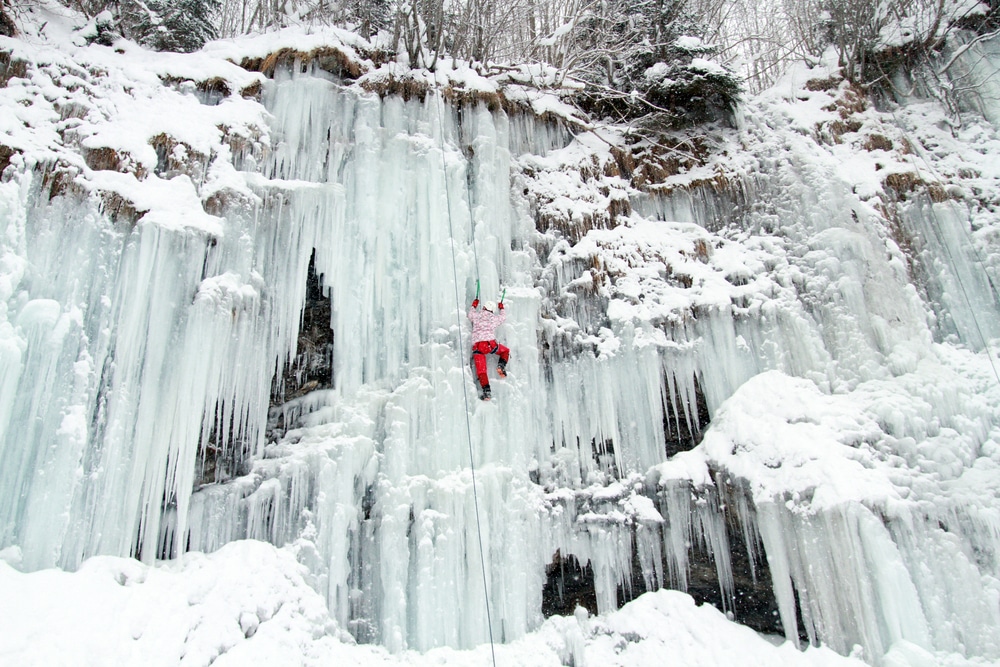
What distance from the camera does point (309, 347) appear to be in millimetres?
7094

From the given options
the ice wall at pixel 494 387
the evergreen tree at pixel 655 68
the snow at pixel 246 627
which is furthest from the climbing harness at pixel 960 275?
the snow at pixel 246 627

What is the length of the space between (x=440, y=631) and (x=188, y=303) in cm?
401

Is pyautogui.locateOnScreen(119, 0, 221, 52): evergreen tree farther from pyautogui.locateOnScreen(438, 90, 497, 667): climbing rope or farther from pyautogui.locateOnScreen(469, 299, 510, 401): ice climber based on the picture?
pyautogui.locateOnScreen(469, 299, 510, 401): ice climber

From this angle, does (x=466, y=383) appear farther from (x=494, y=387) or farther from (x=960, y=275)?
(x=960, y=275)

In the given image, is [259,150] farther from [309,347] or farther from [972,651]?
[972,651]

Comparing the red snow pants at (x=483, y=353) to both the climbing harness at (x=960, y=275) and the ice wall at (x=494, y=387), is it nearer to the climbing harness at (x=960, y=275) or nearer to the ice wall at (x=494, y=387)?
the ice wall at (x=494, y=387)

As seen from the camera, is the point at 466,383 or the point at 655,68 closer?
the point at 466,383

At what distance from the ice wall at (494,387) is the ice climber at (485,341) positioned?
187mm

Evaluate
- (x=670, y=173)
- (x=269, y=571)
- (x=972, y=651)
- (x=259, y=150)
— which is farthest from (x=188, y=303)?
(x=972, y=651)

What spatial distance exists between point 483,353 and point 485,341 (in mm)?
136

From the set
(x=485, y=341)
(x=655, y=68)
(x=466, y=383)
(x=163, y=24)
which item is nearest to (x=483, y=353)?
(x=485, y=341)

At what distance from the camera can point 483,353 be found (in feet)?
22.5

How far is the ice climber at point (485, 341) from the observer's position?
6824 mm

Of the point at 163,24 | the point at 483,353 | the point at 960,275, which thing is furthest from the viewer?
the point at 163,24
